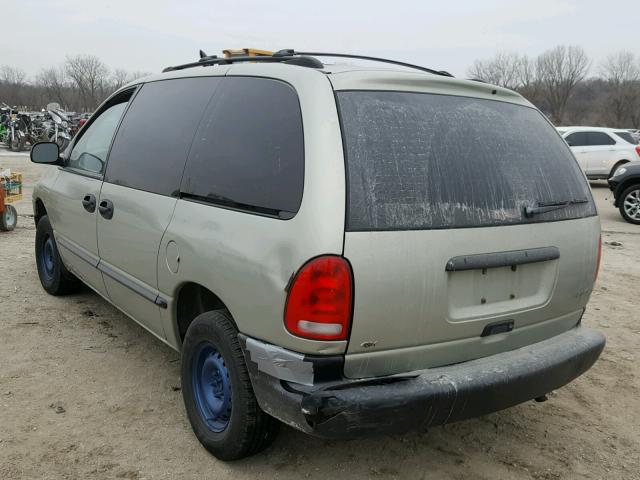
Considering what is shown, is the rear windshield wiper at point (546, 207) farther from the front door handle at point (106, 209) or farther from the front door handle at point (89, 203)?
the front door handle at point (89, 203)

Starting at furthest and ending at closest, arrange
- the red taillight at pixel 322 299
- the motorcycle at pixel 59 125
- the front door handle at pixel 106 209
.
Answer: the motorcycle at pixel 59 125 < the front door handle at pixel 106 209 < the red taillight at pixel 322 299

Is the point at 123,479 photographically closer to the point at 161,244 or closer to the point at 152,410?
the point at 152,410

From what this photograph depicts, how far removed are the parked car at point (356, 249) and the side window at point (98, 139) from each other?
816mm

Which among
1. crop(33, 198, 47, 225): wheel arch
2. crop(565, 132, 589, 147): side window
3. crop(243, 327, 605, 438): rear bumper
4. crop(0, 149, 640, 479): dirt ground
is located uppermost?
crop(565, 132, 589, 147): side window

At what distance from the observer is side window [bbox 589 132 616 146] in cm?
1579

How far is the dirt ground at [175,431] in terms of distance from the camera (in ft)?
8.79

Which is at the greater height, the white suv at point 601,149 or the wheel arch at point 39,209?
the white suv at point 601,149

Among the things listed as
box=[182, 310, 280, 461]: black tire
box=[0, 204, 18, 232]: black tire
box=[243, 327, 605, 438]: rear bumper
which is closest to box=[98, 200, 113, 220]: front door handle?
box=[182, 310, 280, 461]: black tire

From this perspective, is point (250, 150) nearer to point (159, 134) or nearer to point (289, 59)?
point (289, 59)

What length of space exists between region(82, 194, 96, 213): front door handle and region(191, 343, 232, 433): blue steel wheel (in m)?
1.44

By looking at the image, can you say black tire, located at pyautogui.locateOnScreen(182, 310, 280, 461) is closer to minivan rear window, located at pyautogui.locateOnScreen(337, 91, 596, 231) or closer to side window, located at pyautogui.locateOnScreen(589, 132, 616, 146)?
minivan rear window, located at pyautogui.locateOnScreen(337, 91, 596, 231)

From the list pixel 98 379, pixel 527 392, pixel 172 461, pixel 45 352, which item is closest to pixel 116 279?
pixel 98 379

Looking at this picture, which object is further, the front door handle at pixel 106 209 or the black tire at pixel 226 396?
the front door handle at pixel 106 209

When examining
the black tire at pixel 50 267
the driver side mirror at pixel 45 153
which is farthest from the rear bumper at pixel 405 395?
the black tire at pixel 50 267
